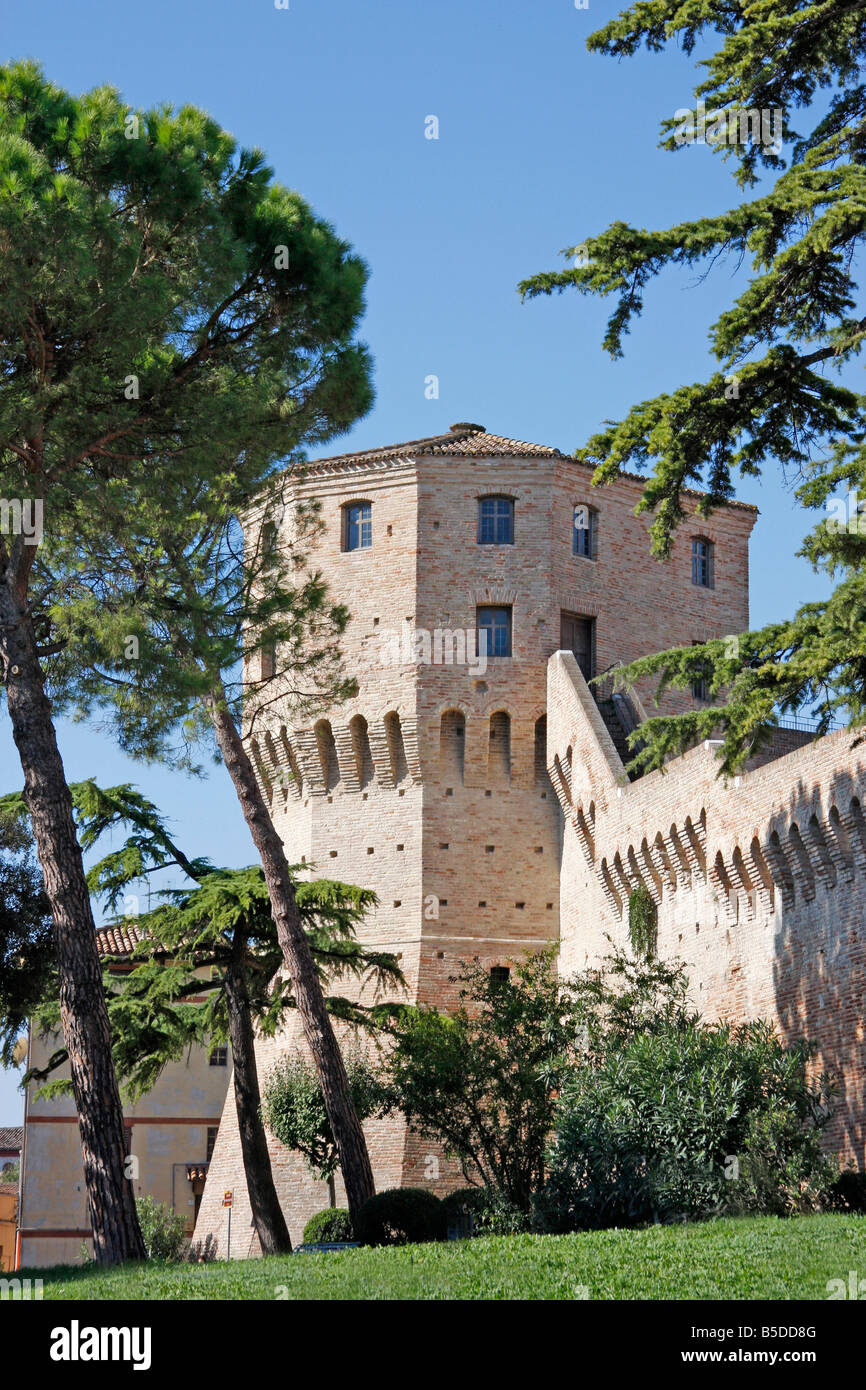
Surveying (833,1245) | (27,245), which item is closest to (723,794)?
(833,1245)

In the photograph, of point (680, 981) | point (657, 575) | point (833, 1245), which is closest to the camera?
point (833, 1245)

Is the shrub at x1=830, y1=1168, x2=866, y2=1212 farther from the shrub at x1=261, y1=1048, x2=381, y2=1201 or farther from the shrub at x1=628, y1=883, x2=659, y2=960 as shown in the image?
the shrub at x1=261, y1=1048, x2=381, y2=1201

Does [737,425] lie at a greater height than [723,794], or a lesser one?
greater

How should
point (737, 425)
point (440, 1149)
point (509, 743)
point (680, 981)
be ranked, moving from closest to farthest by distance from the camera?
point (737, 425), point (680, 981), point (440, 1149), point (509, 743)

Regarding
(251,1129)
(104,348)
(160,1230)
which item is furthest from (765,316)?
(160,1230)

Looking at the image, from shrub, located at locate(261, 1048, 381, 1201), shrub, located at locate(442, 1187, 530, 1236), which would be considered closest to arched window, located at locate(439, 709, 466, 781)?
shrub, located at locate(261, 1048, 381, 1201)

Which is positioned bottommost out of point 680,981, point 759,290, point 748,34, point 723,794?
point 680,981

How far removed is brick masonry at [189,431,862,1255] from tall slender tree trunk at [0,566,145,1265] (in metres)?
11.7

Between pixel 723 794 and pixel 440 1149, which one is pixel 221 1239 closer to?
pixel 440 1149

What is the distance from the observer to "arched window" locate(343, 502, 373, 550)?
33.0 metres

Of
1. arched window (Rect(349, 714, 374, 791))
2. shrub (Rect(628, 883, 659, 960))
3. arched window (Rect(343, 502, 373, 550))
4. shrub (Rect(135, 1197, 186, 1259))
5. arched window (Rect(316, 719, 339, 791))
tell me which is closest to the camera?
shrub (Rect(628, 883, 659, 960))

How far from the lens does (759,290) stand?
16.5m

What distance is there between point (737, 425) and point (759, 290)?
1514mm

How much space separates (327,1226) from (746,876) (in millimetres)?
9927
